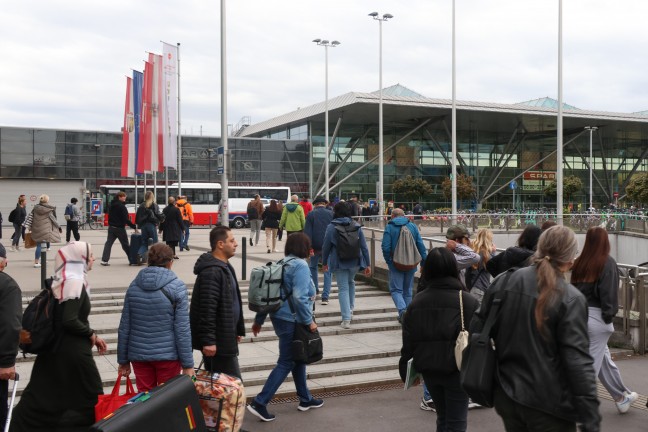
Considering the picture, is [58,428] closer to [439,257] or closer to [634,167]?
[439,257]

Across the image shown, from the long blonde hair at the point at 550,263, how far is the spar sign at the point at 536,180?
65.2 metres

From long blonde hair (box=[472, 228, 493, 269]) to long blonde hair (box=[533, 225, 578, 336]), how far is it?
3684 millimetres

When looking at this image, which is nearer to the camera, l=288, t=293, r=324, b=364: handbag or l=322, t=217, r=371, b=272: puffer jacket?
l=288, t=293, r=324, b=364: handbag

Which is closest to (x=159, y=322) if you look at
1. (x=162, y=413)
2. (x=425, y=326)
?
(x=162, y=413)

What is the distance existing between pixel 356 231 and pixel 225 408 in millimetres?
5626

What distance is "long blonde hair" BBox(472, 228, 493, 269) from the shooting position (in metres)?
7.43

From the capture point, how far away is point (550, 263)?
357 cm

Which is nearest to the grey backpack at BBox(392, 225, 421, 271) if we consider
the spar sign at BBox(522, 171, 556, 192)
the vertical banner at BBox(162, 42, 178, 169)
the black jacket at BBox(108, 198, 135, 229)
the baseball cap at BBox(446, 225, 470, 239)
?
the baseball cap at BBox(446, 225, 470, 239)

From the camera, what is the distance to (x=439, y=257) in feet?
16.1

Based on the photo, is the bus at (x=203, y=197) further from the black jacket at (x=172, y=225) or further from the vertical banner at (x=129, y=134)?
the black jacket at (x=172, y=225)

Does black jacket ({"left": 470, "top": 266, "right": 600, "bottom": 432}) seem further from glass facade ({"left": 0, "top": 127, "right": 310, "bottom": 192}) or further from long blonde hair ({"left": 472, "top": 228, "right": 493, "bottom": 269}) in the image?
glass facade ({"left": 0, "top": 127, "right": 310, "bottom": 192})

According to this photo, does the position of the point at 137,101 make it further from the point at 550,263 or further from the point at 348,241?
the point at 550,263

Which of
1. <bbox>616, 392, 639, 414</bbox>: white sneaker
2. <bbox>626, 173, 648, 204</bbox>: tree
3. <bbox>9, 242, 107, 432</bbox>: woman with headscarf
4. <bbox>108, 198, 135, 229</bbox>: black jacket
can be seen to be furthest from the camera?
<bbox>626, 173, 648, 204</bbox>: tree

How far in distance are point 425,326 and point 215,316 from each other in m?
1.74
